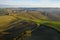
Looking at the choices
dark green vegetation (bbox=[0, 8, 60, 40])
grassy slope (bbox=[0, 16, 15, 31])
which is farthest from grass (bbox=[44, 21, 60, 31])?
grassy slope (bbox=[0, 16, 15, 31])

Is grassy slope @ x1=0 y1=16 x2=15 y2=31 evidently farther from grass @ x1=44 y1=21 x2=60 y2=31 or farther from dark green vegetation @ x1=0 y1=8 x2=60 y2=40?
grass @ x1=44 y1=21 x2=60 y2=31

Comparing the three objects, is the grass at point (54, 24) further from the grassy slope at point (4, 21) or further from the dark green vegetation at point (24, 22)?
the grassy slope at point (4, 21)

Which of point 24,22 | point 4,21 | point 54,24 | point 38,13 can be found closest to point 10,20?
point 4,21

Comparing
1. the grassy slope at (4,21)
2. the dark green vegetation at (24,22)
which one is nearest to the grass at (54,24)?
the dark green vegetation at (24,22)

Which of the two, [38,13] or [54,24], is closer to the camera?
[54,24]

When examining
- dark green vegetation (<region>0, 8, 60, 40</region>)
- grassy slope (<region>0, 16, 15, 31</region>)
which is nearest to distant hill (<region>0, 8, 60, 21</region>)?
dark green vegetation (<region>0, 8, 60, 40</region>)

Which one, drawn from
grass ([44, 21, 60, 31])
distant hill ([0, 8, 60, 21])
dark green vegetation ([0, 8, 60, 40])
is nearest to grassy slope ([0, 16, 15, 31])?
dark green vegetation ([0, 8, 60, 40])

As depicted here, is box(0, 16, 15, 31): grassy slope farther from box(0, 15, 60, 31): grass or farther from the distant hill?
the distant hill

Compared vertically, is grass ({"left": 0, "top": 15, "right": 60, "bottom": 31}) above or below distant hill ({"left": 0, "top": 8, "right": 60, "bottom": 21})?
below

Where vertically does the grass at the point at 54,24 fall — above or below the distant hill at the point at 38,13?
below

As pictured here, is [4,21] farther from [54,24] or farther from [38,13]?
[54,24]

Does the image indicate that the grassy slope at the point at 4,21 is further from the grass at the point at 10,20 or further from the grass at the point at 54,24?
the grass at the point at 54,24

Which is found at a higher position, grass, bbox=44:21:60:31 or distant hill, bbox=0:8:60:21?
distant hill, bbox=0:8:60:21
